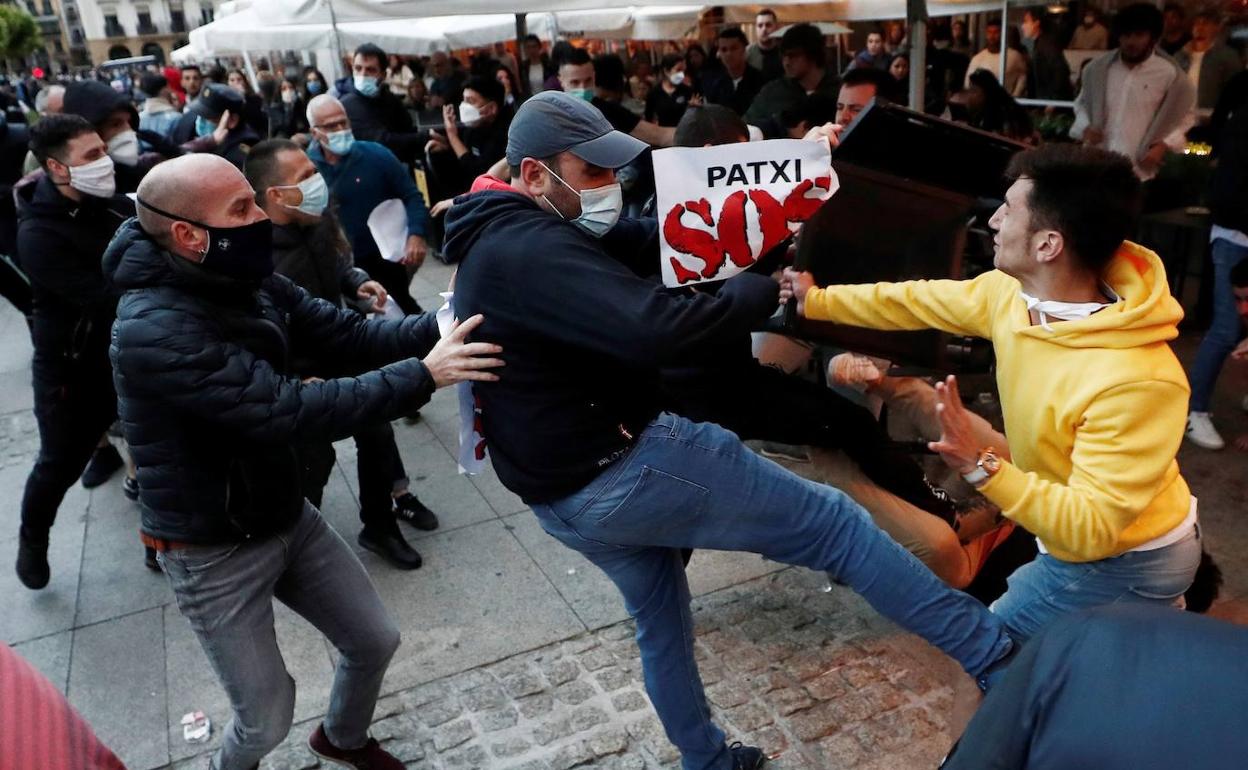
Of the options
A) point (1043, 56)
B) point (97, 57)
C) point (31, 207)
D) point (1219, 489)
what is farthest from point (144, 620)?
point (97, 57)

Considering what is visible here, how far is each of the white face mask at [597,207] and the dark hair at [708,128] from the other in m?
1.65

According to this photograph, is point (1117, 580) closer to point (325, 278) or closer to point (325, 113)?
point (325, 278)

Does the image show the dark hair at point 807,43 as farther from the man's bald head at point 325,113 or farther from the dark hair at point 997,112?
the man's bald head at point 325,113

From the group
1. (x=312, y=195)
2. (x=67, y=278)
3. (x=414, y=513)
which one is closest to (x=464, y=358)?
(x=312, y=195)

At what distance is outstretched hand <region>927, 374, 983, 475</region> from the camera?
83.9 inches

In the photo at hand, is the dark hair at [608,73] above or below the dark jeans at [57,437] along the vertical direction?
above

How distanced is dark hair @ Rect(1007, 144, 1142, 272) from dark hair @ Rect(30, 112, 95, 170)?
3765 millimetres

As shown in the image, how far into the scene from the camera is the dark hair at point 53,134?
13.0 feet

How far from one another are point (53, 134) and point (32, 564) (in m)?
1.93

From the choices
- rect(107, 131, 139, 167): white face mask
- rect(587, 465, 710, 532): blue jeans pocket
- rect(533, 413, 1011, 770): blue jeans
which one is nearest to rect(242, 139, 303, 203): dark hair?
rect(107, 131, 139, 167): white face mask

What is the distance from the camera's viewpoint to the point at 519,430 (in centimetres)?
231

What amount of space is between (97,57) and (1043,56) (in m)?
96.5

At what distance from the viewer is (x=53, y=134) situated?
13.1 ft

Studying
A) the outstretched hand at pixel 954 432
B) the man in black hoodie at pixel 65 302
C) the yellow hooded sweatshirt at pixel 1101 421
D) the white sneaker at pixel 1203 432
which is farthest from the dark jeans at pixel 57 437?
the white sneaker at pixel 1203 432
